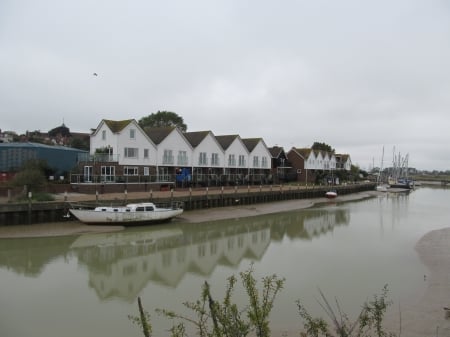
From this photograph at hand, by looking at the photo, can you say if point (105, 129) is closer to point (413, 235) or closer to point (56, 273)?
point (56, 273)

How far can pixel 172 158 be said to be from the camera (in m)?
45.6

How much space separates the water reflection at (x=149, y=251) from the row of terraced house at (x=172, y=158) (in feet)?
41.9

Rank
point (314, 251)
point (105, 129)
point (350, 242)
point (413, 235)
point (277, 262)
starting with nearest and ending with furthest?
point (277, 262) < point (314, 251) < point (350, 242) < point (413, 235) < point (105, 129)

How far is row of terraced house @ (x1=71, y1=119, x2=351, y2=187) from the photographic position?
38344 millimetres

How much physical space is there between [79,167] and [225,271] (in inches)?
943

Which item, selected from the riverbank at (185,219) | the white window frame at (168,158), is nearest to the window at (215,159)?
the white window frame at (168,158)

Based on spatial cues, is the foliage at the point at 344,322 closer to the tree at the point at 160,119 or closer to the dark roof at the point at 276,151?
the dark roof at the point at 276,151

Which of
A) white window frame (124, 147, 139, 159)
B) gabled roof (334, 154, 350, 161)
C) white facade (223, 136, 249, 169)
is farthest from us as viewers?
gabled roof (334, 154, 350, 161)

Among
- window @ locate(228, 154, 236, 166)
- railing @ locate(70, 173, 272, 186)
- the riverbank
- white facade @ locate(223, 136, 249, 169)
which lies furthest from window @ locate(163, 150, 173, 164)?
window @ locate(228, 154, 236, 166)

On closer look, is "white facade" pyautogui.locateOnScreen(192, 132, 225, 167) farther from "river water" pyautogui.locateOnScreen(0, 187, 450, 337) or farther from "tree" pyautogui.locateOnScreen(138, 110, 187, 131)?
"tree" pyautogui.locateOnScreen(138, 110, 187, 131)

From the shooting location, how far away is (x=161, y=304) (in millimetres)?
13195

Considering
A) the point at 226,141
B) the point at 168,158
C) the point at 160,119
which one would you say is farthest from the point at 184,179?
the point at 160,119

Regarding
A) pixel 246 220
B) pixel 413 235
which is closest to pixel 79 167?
pixel 246 220

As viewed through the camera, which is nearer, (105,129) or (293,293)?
(293,293)
